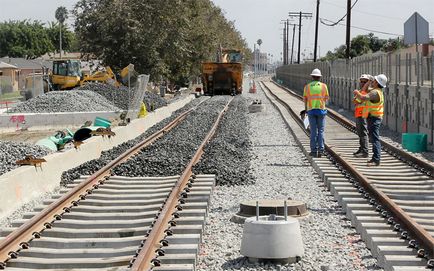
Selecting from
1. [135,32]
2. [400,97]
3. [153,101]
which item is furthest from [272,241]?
[135,32]

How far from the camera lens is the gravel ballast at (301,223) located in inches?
314

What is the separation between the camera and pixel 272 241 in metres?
7.86

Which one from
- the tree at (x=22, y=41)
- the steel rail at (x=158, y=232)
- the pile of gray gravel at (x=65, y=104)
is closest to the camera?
the steel rail at (x=158, y=232)

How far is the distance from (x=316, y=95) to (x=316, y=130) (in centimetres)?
83

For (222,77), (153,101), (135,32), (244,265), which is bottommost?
(244,265)

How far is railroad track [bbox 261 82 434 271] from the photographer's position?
7.96m

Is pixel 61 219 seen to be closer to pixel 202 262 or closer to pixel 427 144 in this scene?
pixel 202 262

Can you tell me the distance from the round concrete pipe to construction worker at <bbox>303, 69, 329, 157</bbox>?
28.6 ft

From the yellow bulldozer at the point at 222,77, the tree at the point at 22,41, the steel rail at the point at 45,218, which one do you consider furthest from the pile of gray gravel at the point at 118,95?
the tree at the point at 22,41

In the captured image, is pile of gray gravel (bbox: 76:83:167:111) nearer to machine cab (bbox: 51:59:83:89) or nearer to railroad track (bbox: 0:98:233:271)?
machine cab (bbox: 51:59:83:89)

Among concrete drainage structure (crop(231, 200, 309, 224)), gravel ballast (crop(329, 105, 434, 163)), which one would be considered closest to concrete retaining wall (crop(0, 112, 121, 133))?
gravel ballast (crop(329, 105, 434, 163))

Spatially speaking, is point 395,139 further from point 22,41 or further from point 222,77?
point 22,41

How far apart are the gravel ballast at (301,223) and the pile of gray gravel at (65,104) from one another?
19.3 meters

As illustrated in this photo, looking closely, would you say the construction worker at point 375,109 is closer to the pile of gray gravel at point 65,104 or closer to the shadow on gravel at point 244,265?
the shadow on gravel at point 244,265
